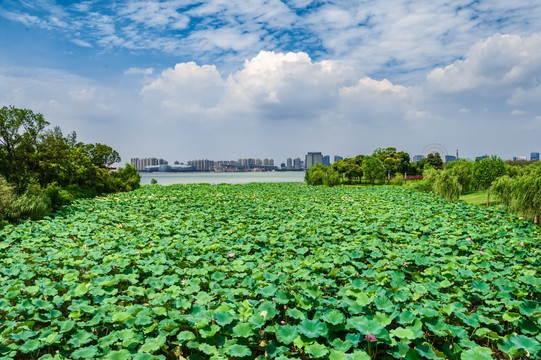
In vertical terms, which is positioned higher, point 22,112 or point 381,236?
point 22,112

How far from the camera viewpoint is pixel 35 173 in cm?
1386

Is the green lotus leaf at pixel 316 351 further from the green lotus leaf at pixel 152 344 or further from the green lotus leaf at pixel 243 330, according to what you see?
the green lotus leaf at pixel 152 344

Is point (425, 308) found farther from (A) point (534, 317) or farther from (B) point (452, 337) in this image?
(A) point (534, 317)

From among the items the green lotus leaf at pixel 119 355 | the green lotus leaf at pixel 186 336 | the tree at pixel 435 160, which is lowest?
the green lotus leaf at pixel 119 355

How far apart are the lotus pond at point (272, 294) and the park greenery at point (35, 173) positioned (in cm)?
219

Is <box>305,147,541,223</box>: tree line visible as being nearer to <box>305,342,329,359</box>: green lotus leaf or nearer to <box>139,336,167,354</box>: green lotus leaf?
<box>305,342,329,359</box>: green lotus leaf

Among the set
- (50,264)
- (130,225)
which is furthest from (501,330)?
(130,225)

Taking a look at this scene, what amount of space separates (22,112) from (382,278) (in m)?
15.7

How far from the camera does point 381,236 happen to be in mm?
6625

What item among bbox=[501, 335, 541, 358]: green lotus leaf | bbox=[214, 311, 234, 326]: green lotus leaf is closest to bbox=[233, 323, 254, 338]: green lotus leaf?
bbox=[214, 311, 234, 326]: green lotus leaf

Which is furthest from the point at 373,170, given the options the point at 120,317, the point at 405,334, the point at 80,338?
the point at 80,338

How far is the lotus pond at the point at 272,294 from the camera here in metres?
2.72

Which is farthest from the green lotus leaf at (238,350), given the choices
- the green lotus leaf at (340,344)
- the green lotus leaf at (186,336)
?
the green lotus leaf at (340,344)

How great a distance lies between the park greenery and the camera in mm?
9062
